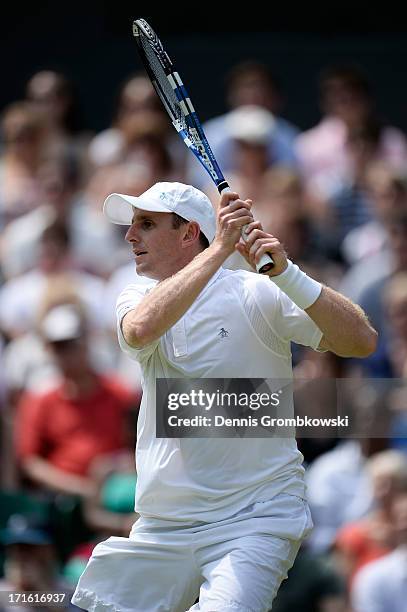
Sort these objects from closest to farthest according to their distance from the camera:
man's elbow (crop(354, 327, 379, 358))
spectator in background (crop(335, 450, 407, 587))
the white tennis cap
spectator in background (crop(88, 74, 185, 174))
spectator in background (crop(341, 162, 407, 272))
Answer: man's elbow (crop(354, 327, 379, 358)) → the white tennis cap → spectator in background (crop(335, 450, 407, 587)) → spectator in background (crop(341, 162, 407, 272)) → spectator in background (crop(88, 74, 185, 174))

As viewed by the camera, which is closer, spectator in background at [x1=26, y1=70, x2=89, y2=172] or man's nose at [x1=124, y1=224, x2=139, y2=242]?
man's nose at [x1=124, y1=224, x2=139, y2=242]

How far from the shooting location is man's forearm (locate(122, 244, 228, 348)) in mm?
4980

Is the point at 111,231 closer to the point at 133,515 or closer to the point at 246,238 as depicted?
the point at 133,515

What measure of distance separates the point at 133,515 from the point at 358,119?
3.30m

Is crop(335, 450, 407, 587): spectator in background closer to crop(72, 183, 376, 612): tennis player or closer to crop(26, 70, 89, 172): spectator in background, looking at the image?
crop(72, 183, 376, 612): tennis player

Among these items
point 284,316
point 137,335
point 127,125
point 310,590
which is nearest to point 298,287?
point 284,316

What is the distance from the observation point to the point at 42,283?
29.2ft

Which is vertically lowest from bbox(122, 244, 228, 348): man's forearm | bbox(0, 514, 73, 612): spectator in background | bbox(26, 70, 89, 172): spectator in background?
bbox(0, 514, 73, 612): spectator in background

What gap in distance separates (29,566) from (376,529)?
1.63 metres

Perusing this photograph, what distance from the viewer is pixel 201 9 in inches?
408

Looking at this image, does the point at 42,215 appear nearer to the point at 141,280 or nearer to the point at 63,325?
the point at 63,325

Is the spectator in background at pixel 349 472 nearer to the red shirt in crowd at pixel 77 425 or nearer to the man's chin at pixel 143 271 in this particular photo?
the red shirt in crowd at pixel 77 425

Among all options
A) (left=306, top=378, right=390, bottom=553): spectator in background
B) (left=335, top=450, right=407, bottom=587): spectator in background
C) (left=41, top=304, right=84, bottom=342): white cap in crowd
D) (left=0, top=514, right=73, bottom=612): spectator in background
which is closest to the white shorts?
(left=0, top=514, right=73, bottom=612): spectator in background

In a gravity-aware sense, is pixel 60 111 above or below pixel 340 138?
above
